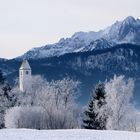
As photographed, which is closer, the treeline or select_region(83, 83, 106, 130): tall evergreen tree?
select_region(83, 83, 106, 130): tall evergreen tree

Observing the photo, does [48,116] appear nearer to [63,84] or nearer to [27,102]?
[63,84]

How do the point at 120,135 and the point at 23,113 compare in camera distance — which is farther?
the point at 23,113

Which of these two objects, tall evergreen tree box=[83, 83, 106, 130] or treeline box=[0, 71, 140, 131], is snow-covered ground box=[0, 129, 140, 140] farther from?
treeline box=[0, 71, 140, 131]

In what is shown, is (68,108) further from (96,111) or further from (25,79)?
(25,79)

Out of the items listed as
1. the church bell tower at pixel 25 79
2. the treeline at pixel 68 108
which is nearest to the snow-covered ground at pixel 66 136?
the treeline at pixel 68 108

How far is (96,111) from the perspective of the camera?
70.2 m

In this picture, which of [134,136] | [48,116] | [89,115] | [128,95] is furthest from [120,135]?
[48,116]

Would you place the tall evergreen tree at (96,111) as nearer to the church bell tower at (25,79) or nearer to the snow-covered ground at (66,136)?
the snow-covered ground at (66,136)

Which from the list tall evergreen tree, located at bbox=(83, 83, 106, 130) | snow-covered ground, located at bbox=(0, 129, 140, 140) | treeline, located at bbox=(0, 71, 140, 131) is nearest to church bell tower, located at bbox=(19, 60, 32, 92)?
A: treeline, located at bbox=(0, 71, 140, 131)

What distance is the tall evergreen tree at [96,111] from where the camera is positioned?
70375mm

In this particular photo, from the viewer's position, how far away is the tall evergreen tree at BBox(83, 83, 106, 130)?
70.4 metres

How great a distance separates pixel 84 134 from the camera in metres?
44.8

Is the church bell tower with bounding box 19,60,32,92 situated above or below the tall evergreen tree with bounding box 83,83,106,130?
above

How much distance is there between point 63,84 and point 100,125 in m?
23.5
